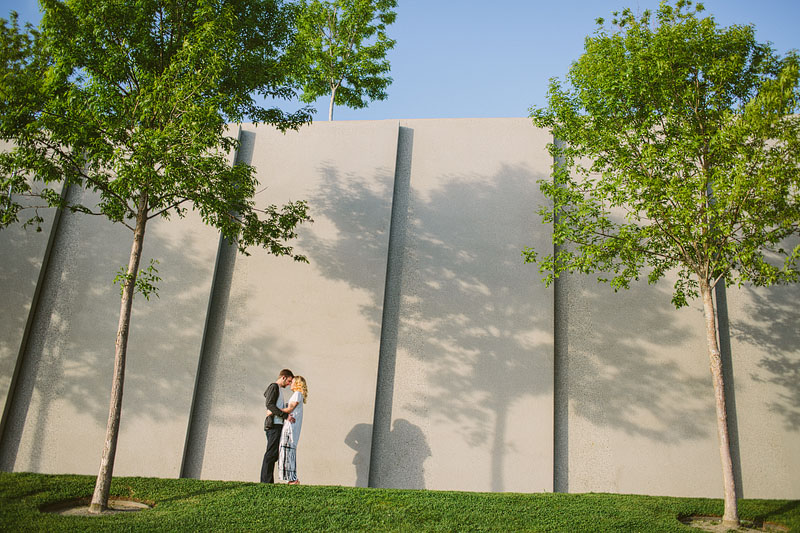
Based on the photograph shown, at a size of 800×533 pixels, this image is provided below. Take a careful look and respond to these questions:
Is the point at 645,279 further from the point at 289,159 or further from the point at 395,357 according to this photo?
the point at 289,159

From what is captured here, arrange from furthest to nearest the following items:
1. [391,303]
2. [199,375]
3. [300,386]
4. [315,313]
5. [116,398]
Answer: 1. [391,303]
2. [315,313]
3. [199,375]
4. [300,386]
5. [116,398]

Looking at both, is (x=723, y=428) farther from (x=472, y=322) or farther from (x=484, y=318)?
(x=472, y=322)

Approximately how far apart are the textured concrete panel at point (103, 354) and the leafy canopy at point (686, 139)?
574 centimetres

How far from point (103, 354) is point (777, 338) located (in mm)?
10825

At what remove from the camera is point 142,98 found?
5.61m

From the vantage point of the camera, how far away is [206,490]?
5.62 meters

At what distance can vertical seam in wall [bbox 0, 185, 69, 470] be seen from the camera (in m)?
7.93

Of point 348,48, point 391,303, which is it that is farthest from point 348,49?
point 391,303

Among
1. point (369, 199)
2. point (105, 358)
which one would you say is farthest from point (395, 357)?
point (105, 358)

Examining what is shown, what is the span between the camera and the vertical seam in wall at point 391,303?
25.9 ft

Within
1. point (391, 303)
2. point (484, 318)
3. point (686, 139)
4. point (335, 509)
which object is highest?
point (686, 139)

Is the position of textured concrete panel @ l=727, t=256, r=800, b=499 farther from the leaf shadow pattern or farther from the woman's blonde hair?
the woman's blonde hair

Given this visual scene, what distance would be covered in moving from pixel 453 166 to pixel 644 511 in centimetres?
604

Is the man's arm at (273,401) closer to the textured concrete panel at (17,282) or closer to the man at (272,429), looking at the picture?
the man at (272,429)
